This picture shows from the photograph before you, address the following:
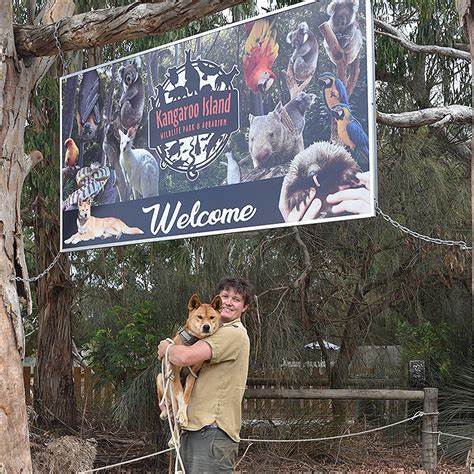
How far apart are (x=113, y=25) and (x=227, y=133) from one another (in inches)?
43.6

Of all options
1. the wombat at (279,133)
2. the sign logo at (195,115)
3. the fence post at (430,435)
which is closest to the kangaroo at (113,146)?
the sign logo at (195,115)

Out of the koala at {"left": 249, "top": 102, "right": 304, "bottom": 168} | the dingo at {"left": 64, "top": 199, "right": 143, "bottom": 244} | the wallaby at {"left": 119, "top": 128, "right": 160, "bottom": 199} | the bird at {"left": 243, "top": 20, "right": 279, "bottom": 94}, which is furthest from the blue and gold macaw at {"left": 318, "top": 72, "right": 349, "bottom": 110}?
the dingo at {"left": 64, "top": 199, "right": 143, "bottom": 244}

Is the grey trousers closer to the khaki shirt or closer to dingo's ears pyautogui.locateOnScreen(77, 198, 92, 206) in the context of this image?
the khaki shirt

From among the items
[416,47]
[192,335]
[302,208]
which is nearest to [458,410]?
[416,47]

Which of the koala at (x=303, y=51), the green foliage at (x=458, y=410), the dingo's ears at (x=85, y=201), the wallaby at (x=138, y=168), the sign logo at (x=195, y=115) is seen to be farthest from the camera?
the green foliage at (x=458, y=410)

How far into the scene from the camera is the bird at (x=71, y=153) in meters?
6.97

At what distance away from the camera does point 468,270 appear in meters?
9.46

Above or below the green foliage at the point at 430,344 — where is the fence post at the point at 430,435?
below

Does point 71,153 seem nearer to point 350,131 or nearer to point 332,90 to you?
point 332,90

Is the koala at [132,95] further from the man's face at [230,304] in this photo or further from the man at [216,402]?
the man at [216,402]

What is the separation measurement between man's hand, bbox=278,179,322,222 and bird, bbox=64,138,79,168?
204 centimetres

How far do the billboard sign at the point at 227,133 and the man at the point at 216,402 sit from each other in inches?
60.0

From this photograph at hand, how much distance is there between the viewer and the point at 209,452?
424 centimetres

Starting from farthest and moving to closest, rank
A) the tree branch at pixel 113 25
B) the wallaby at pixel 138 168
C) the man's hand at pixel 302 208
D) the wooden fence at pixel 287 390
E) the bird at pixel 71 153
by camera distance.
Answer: the wooden fence at pixel 287 390, the bird at pixel 71 153, the wallaby at pixel 138 168, the man's hand at pixel 302 208, the tree branch at pixel 113 25
